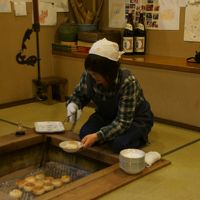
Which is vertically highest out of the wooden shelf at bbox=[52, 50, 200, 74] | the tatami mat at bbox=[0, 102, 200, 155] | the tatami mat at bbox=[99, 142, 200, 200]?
the wooden shelf at bbox=[52, 50, 200, 74]

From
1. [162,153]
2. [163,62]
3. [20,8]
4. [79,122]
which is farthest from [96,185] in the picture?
[20,8]

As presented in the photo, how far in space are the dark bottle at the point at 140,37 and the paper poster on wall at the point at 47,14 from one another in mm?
775

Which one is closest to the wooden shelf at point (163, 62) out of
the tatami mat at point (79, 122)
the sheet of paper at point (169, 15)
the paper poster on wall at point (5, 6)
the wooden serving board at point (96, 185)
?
the sheet of paper at point (169, 15)

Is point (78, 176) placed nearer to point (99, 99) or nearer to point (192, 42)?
point (99, 99)

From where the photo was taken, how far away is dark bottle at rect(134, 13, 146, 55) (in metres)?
3.31

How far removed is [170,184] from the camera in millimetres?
1925

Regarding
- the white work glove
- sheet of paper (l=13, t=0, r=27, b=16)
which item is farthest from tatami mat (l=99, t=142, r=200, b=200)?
sheet of paper (l=13, t=0, r=27, b=16)

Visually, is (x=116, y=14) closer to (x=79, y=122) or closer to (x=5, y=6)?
(x=5, y=6)

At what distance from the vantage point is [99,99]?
2.36 m

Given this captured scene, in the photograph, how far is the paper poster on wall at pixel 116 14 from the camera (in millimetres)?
3506

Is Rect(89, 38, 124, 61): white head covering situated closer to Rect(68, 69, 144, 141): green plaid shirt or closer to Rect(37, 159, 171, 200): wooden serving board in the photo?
Rect(68, 69, 144, 141): green plaid shirt

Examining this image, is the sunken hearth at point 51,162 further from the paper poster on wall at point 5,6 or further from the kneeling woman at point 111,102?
the paper poster on wall at point 5,6

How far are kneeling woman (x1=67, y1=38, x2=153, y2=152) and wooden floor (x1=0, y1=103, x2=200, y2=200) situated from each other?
17 centimetres

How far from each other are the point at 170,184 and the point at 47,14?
7.08 ft
